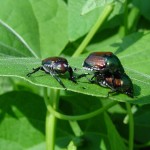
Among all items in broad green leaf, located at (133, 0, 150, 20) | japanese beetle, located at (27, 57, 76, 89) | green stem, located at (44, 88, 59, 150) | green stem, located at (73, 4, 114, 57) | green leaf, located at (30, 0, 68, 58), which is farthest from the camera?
broad green leaf, located at (133, 0, 150, 20)

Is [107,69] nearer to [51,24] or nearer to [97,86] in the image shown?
[97,86]

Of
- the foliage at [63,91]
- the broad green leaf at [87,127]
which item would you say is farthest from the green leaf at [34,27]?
the broad green leaf at [87,127]

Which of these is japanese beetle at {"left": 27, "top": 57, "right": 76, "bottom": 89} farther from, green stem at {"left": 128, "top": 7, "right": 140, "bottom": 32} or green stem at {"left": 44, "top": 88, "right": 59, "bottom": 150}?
green stem at {"left": 128, "top": 7, "right": 140, "bottom": 32}

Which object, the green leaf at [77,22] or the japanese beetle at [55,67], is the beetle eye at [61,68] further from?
the green leaf at [77,22]

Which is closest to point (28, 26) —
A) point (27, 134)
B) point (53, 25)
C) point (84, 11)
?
point (53, 25)

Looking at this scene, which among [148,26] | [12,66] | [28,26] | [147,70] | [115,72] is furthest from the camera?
[148,26]

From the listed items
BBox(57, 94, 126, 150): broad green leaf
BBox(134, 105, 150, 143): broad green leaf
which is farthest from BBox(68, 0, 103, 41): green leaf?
BBox(134, 105, 150, 143): broad green leaf

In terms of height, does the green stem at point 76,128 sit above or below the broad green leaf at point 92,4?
below

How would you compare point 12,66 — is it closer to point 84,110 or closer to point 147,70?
point 147,70
